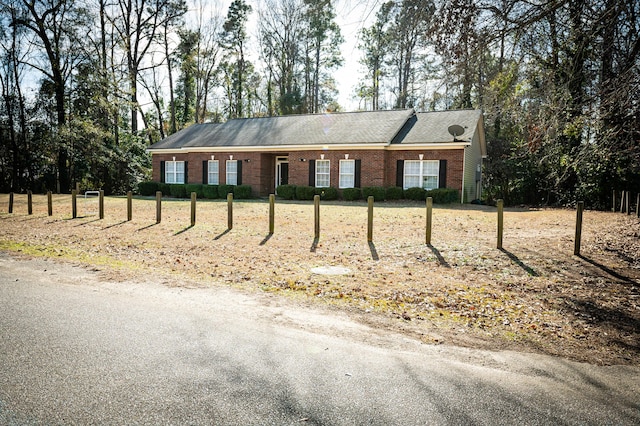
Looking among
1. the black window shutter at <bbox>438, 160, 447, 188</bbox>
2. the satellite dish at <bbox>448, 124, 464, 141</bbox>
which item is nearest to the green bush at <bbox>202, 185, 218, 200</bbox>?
the black window shutter at <bbox>438, 160, 447, 188</bbox>

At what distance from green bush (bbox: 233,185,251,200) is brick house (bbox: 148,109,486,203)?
143cm

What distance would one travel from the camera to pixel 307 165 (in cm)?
2409

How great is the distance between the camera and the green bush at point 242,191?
79.2ft

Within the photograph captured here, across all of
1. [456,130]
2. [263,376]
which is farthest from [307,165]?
[263,376]

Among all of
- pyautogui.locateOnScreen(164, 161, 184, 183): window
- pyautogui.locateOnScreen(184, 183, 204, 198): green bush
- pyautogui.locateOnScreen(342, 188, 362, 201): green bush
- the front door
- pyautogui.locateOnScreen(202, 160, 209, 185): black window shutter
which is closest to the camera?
pyautogui.locateOnScreen(342, 188, 362, 201): green bush

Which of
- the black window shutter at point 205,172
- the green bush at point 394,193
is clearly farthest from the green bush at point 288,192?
the black window shutter at point 205,172

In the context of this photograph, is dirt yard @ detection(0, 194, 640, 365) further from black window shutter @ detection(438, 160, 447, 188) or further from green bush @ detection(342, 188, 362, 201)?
green bush @ detection(342, 188, 362, 201)

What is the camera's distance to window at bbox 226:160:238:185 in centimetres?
2611

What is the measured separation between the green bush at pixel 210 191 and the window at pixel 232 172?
53.8 inches

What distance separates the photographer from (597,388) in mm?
3252

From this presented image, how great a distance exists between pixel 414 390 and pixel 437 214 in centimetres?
1270

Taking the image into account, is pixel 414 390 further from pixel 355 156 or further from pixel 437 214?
pixel 355 156

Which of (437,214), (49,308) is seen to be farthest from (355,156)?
(49,308)

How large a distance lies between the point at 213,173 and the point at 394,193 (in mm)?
12074
